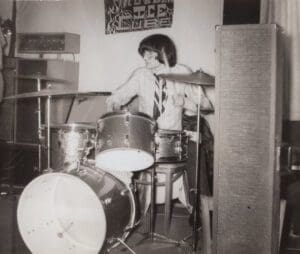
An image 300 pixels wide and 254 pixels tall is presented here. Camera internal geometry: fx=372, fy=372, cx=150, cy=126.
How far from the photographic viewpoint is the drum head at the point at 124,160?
228 centimetres

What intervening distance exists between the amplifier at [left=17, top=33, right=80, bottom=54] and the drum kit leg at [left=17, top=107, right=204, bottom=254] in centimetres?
171

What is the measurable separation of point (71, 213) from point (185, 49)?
201 centimetres

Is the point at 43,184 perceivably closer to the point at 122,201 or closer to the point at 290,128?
the point at 122,201

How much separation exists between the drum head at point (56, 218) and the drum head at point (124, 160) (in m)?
0.23

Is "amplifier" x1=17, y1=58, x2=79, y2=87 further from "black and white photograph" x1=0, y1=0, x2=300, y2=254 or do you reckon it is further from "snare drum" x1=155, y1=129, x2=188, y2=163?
"snare drum" x1=155, y1=129, x2=188, y2=163

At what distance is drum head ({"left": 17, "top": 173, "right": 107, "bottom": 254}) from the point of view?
6.97ft

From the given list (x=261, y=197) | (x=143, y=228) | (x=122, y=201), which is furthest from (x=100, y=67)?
(x=261, y=197)

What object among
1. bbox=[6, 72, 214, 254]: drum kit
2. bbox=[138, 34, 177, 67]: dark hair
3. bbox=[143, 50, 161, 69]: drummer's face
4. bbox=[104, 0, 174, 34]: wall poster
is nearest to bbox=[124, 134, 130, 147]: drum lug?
bbox=[6, 72, 214, 254]: drum kit

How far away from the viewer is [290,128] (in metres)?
2.55

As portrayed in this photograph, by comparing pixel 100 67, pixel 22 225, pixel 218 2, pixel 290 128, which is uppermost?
pixel 218 2

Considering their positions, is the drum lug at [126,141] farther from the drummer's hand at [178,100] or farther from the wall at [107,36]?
the wall at [107,36]

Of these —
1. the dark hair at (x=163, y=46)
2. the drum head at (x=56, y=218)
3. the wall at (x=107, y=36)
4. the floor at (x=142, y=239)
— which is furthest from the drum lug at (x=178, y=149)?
the wall at (x=107, y=36)

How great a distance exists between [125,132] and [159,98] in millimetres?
724

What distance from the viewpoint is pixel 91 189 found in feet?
6.36
